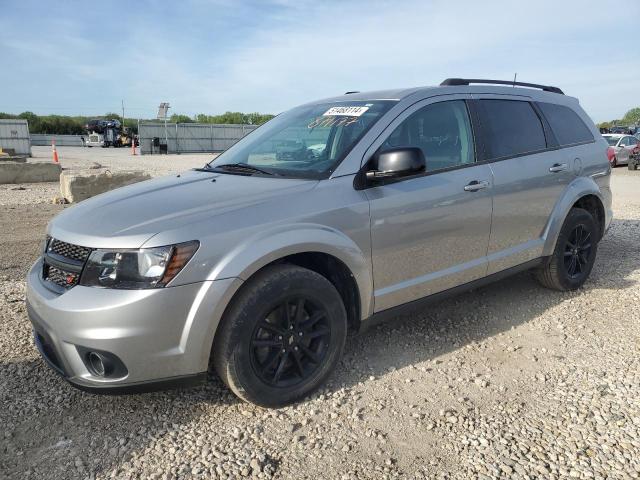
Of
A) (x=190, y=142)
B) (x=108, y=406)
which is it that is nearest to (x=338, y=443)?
(x=108, y=406)

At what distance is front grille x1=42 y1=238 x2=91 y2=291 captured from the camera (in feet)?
8.48

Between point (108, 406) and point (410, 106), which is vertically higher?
point (410, 106)

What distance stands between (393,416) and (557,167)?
107 inches

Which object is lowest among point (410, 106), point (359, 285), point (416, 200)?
point (359, 285)

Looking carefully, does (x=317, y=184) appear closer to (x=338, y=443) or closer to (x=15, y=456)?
(x=338, y=443)

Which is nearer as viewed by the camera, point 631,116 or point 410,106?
point 410,106

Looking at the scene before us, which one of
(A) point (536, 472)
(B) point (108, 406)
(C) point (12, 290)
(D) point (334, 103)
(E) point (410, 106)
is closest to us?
(A) point (536, 472)

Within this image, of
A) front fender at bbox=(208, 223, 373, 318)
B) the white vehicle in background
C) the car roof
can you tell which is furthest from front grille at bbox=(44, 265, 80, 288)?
the white vehicle in background

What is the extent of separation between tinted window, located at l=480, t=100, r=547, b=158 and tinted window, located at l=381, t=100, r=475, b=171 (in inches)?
9.1

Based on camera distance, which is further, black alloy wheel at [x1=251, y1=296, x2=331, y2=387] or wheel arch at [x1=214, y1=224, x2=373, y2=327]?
black alloy wheel at [x1=251, y1=296, x2=331, y2=387]

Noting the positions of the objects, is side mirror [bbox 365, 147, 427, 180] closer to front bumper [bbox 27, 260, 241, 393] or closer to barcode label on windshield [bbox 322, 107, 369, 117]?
barcode label on windshield [bbox 322, 107, 369, 117]

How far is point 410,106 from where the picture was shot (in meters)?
3.49

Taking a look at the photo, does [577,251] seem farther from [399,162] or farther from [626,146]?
[626,146]

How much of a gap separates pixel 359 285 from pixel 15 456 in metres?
1.99
